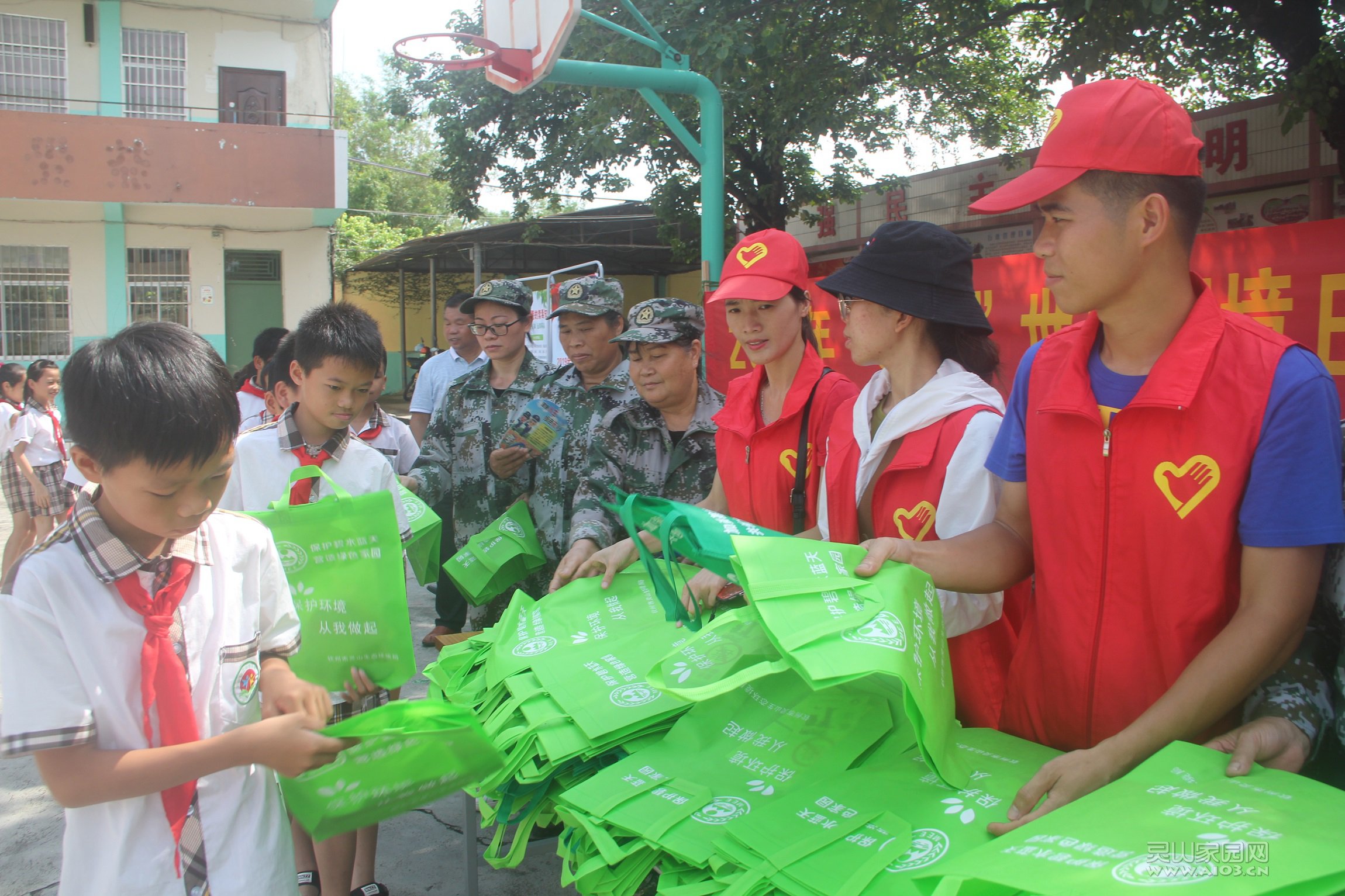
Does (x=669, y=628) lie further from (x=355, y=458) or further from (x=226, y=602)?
(x=355, y=458)

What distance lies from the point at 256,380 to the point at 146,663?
11.3 feet

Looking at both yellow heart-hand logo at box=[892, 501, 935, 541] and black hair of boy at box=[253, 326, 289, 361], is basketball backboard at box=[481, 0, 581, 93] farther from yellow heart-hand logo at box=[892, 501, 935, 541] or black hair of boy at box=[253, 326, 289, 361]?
yellow heart-hand logo at box=[892, 501, 935, 541]

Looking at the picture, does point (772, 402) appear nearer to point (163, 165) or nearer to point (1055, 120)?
point (1055, 120)

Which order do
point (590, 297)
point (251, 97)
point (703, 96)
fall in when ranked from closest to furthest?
point (590, 297)
point (703, 96)
point (251, 97)

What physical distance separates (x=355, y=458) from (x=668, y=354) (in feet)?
3.09

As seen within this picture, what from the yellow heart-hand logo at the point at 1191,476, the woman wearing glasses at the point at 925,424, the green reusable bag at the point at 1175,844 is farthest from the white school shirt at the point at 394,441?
the green reusable bag at the point at 1175,844

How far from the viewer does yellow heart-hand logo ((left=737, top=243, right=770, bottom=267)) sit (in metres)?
2.27

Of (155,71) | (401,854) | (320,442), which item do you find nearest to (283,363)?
(320,442)

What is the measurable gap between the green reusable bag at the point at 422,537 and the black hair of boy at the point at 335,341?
1.16 ft

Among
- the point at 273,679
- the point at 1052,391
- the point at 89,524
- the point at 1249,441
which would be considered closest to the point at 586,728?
the point at 273,679

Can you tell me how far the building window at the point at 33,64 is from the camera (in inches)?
533

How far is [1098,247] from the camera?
4.20 feet

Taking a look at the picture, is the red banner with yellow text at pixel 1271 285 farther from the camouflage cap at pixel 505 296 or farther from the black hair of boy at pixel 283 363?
the black hair of boy at pixel 283 363

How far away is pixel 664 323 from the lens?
2752 millimetres
